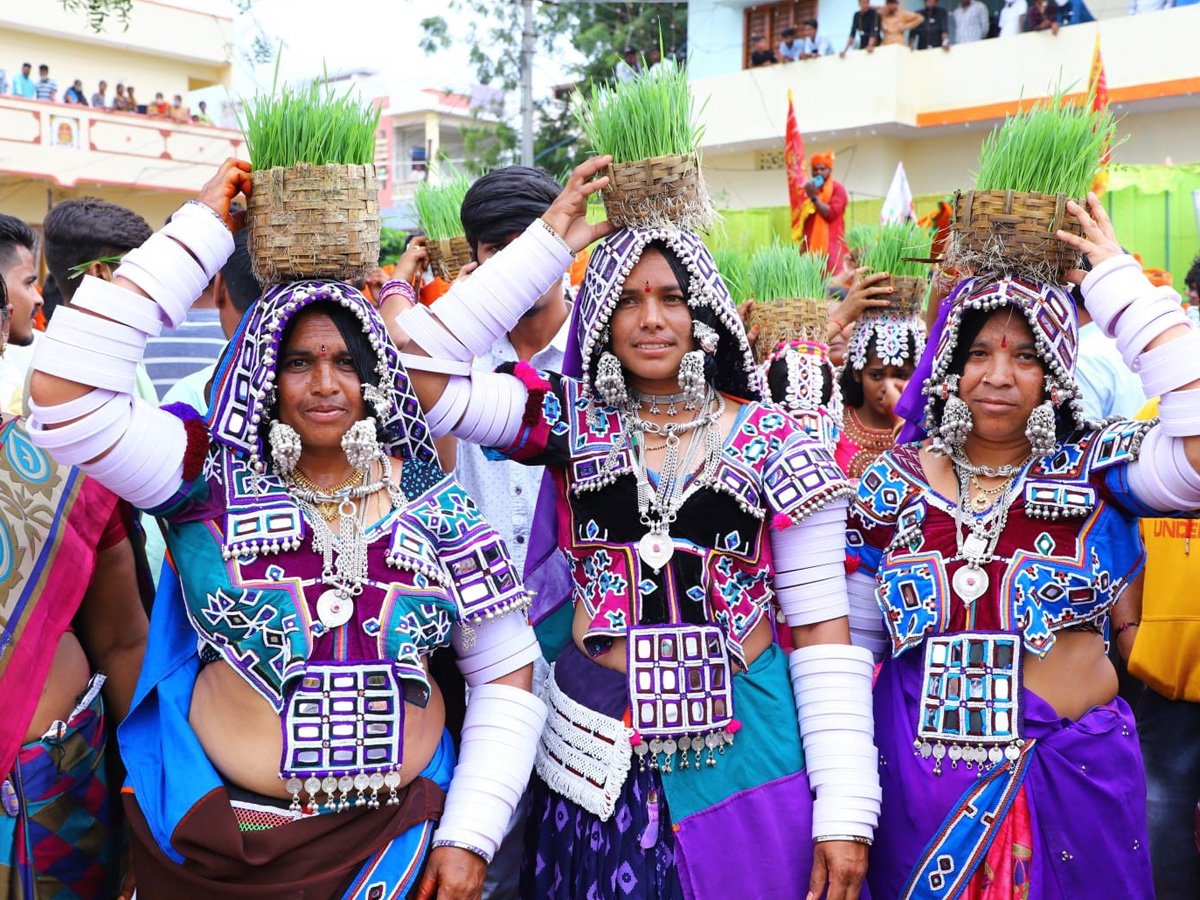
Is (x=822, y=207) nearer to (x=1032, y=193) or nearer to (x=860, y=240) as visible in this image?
(x=860, y=240)

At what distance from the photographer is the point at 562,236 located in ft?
10.6

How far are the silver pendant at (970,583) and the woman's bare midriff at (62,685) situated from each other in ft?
7.34

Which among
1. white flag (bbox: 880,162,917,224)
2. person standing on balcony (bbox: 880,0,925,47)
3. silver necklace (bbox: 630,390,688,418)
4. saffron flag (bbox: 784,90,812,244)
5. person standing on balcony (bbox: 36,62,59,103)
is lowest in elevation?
silver necklace (bbox: 630,390,688,418)

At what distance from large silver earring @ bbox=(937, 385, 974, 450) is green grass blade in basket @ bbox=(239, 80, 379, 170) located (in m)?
1.63

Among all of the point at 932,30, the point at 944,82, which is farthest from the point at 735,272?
the point at 932,30

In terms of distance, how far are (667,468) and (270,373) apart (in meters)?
0.98

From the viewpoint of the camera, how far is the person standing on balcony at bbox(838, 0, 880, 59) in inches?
806

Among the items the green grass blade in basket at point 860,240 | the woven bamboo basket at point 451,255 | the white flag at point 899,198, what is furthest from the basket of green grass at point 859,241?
the white flag at point 899,198

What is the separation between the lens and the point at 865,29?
20688 mm

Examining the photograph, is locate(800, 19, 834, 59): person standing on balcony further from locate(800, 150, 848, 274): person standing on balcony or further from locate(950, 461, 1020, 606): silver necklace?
locate(950, 461, 1020, 606): silver necklace

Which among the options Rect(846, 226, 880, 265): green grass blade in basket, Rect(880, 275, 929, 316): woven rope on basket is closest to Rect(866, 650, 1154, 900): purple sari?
Rect(880, 275, 929, 316): woven rope on basket

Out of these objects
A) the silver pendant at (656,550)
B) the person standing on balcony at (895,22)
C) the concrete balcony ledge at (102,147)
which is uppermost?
the person standing on balcony at (895,22)

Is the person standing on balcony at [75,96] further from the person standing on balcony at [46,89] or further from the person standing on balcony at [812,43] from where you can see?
the person standing on balcony at [812,43]

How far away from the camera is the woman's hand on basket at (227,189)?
2.85 metres
